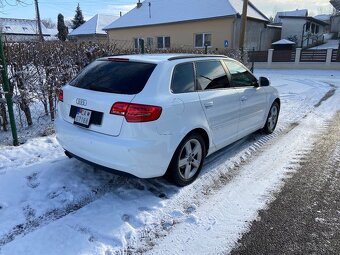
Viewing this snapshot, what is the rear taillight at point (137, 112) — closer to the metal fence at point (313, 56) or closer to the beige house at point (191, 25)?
the beige house at point (191, 25)

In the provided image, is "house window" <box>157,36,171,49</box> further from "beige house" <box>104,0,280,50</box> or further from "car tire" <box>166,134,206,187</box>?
"car tire" <box>166,134,206,187</box>

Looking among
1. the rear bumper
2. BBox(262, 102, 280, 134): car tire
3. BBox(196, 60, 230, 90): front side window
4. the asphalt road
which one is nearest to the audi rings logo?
the rear bumper

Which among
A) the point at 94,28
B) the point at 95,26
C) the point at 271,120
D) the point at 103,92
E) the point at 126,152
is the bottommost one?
the point at 271,120

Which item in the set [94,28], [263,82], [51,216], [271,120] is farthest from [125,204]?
[94,28]

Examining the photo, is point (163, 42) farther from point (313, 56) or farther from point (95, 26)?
point (95, 26)

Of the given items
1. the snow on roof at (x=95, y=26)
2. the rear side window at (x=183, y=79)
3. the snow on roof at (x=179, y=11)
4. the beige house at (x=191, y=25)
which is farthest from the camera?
the snow on roof at (x=95, y=26)

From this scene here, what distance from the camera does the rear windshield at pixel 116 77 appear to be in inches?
133

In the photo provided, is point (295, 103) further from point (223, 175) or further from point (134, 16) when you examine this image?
point (134, 16)

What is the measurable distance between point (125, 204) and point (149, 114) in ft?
3.61

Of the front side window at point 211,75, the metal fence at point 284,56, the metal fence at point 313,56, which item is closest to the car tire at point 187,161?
the front side window at point 211,75

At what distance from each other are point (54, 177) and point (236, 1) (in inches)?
1061

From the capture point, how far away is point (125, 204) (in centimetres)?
346

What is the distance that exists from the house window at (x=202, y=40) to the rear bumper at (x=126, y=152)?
23.8 m

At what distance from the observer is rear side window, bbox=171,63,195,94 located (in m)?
3.61
